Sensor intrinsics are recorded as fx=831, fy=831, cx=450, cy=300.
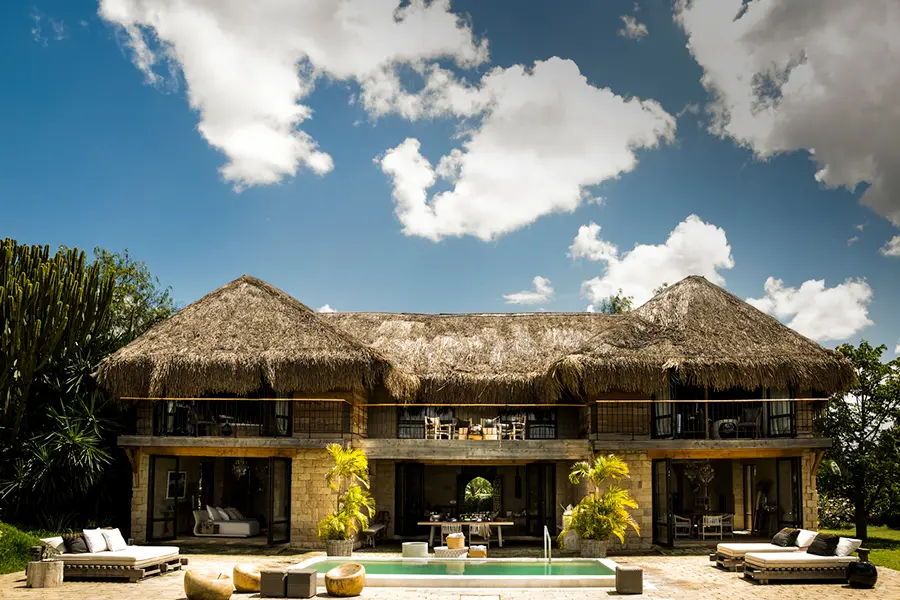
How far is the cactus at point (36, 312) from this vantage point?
15.9 meters

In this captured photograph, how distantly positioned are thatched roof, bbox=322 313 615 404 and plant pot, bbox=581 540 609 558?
3523 mm

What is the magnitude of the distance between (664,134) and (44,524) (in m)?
16.0

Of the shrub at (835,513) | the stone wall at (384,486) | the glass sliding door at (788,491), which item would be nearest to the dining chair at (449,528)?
the stone wall at (384,486)

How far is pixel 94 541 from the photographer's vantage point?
44.4ft

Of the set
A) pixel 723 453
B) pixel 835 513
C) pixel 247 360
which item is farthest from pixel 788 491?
pixel 247 360

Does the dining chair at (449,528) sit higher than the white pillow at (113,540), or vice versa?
the white pillow at (113,540)

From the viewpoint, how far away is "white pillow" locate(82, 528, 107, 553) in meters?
13.4

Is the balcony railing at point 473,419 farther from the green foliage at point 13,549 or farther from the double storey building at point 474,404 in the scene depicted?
the green foliage at point 13,549

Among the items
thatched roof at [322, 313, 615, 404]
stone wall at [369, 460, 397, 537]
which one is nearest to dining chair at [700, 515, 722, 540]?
thatched roof at [322, 313, 615, 404]

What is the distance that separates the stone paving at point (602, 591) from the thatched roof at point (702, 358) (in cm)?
428

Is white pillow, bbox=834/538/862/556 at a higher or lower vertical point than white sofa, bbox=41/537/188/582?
higher

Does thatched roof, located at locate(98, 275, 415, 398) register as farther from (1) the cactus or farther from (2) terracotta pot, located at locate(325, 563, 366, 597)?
(2) terracotta pot, located at locate(325, 563, 366, 597)

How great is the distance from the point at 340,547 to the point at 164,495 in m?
5.69

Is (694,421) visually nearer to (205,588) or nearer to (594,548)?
(594,548)
